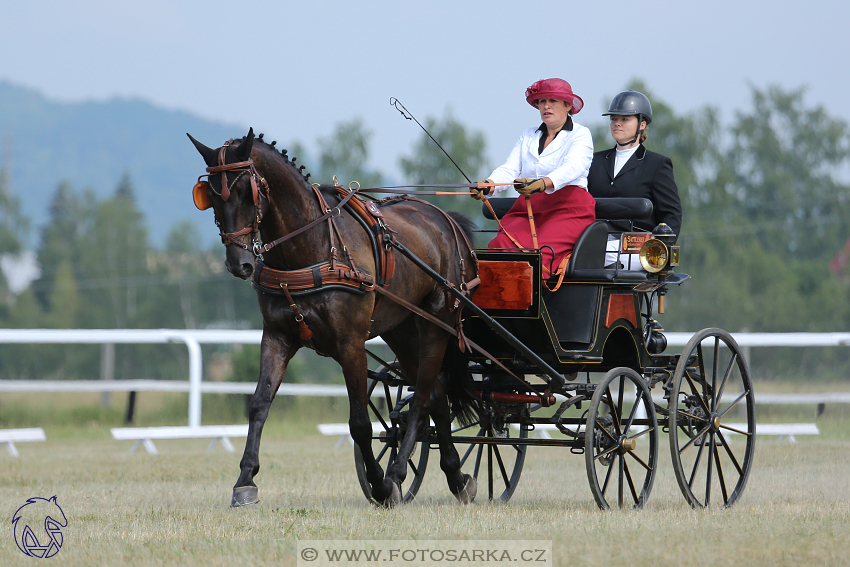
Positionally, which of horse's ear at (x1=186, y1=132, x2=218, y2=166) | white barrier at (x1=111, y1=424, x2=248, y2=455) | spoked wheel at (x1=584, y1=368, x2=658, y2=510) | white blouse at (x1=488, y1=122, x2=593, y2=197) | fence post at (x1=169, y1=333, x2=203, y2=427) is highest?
white blouse at (x1=488, y1=122, x2=593, y2=197)

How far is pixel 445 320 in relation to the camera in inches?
258

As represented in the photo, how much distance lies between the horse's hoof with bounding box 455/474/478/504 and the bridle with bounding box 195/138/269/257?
2.25 meters

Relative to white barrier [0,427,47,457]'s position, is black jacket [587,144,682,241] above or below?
above

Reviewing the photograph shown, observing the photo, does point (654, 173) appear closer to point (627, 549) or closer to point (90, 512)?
point (627, 549)

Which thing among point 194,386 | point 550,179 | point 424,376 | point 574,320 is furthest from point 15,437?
point 550,179

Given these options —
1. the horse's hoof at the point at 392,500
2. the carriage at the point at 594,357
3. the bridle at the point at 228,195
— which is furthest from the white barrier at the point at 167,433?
the bridle at the point at 228,195

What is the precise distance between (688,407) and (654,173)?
1535mm

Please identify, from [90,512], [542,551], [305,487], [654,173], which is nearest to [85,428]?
[305,487]

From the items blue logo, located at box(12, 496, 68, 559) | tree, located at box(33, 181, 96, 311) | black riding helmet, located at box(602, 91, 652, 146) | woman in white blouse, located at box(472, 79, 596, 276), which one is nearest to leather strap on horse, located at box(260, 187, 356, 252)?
woman in white blouse, located at box(472, 79, 596, 276)

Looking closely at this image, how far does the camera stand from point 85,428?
12734mm

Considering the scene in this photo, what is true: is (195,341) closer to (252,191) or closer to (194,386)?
(194,386)

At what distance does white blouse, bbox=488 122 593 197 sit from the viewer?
661cm

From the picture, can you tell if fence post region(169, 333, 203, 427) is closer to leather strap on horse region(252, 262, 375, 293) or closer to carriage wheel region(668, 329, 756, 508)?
carriage wheel region(668, 329, 756, 508)

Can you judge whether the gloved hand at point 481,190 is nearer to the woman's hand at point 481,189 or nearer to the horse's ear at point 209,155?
the woman's hand at point 481,189
